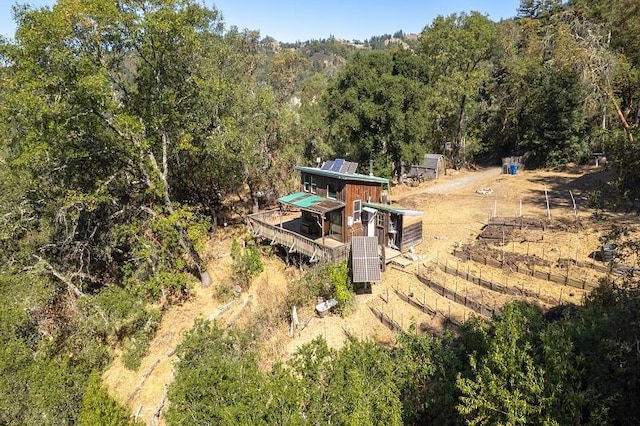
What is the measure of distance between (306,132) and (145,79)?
53.9 feet

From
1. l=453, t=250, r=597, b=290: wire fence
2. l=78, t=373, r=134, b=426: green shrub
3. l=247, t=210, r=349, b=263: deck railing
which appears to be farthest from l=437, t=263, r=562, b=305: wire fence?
l=78, t=373, r=134, b=426: green shrub

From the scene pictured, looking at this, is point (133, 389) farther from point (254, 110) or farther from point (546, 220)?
point (546, 220)

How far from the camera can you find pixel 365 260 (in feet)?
60.8

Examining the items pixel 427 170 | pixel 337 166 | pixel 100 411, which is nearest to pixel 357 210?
pixel 337 166

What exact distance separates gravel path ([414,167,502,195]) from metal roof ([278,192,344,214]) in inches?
641

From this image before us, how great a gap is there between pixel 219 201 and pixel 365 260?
55.7 ft

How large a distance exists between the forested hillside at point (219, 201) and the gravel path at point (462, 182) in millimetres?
3664

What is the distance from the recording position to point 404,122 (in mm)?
33250

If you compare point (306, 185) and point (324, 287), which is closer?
point (324, 287)

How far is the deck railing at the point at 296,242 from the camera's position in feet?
64.6

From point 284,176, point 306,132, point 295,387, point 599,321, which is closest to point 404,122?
point 306,132

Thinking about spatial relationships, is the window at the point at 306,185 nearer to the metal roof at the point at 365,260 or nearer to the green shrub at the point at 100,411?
the metal roof at the point at 365,260

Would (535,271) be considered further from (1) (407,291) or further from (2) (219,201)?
(2) (219,201)

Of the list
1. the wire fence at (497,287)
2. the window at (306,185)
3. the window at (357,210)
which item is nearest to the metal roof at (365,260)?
the window at (357,210)
